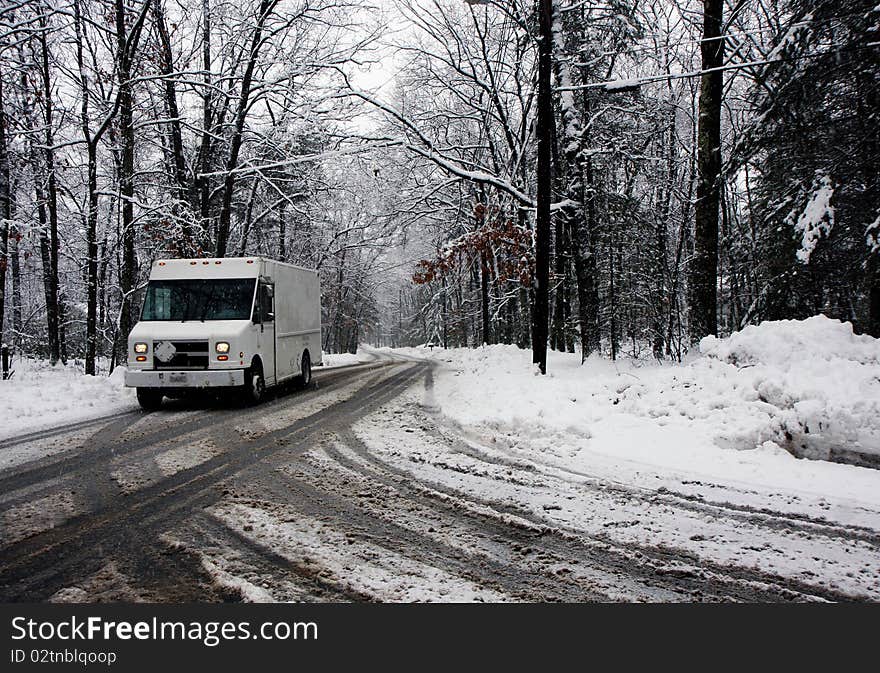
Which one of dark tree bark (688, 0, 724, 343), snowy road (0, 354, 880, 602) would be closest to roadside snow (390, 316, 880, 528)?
snowy road (0, 354, 880, 602)

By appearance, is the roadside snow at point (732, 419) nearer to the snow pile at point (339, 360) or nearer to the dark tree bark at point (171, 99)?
the dark tree bark at point (171, 99)

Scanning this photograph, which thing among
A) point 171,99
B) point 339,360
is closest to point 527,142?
point 171,99

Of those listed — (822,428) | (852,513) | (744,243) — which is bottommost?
(852,513)

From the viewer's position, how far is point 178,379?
33.7 feet

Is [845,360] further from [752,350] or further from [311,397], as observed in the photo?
[311,397]

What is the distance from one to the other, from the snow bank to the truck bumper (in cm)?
478

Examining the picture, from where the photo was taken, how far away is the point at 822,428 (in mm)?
5723

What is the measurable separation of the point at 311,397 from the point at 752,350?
344 inches

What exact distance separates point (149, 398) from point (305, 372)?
16.1ft

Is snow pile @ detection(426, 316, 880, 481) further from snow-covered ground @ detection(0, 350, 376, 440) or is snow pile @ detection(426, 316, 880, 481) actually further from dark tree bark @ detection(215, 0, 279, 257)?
dark tree bark @ detection(215, 0, 279, 257)

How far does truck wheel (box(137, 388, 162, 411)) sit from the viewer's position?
1039 cm

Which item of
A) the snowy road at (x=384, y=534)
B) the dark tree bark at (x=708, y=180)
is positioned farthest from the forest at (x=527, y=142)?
the snowy road at (x=384, y=534)

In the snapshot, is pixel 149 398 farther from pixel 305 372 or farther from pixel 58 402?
pixel 305 372

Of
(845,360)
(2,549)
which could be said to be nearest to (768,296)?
(845,360)
